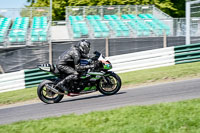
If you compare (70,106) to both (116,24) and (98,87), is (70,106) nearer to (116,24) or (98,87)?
(98,87)

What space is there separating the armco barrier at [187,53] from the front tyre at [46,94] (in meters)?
7.48

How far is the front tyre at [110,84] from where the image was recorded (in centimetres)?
845

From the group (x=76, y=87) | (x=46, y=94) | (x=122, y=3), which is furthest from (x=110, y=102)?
(x=122, y=3)

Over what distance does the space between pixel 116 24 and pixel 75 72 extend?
38.1 ft

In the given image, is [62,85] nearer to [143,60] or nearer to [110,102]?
[110,102]

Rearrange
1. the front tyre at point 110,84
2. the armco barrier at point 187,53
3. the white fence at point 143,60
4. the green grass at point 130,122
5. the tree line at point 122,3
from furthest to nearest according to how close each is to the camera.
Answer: the tree line at point 122,3 → the armco barrier at point 187,53 → the white fence at point 143,60 → the front tyre at point 110,84 → the green grass at point 130,122

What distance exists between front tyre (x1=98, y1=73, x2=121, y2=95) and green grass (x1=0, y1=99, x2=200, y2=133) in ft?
8.05

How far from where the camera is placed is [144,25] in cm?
1895

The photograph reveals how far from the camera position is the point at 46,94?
862 cm

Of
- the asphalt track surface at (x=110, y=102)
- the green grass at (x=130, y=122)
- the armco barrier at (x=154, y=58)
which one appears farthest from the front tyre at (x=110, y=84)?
the armco barrier at (x=154, y=58)

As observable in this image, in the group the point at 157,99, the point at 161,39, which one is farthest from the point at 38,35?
the point at 157,99

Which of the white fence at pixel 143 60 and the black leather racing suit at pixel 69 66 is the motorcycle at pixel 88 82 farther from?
the white fence at pixel 143 60

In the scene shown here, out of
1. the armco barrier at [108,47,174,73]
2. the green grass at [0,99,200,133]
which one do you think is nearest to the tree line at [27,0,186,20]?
the armco barrier at [108,47,174,73]

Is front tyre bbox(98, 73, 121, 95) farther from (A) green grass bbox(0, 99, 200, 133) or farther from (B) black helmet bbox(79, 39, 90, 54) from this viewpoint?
(A) green grass bbox(0, 99, 200, 133)
